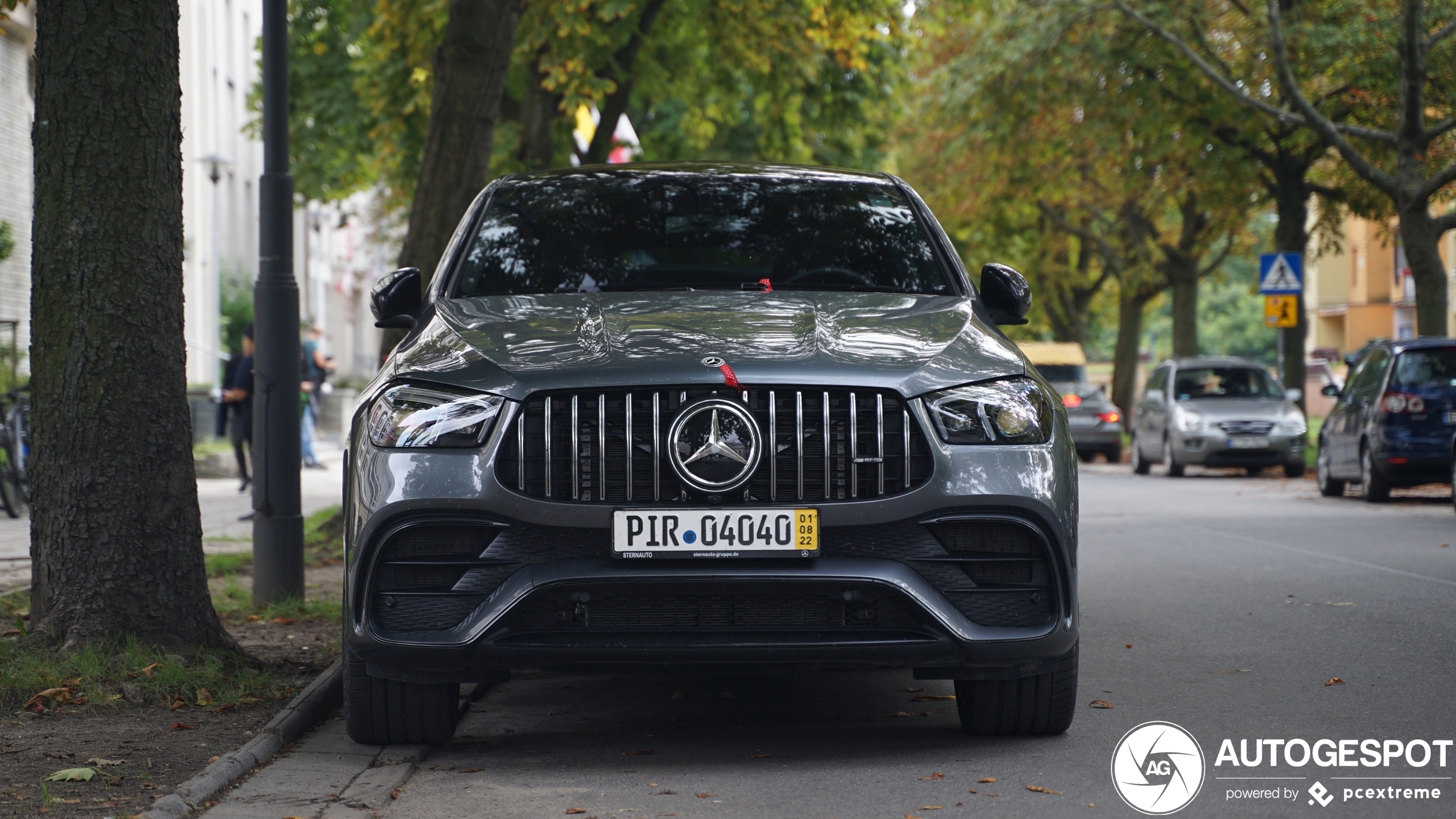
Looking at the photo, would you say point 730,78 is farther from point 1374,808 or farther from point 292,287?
point 1374,808

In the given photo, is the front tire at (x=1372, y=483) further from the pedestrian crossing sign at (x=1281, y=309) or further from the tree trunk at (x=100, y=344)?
the tree trunk at (x=100, y=344)

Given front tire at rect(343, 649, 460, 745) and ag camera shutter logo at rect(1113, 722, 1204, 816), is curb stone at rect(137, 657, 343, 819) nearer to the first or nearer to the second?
front tire at rect(343, 649, 460, 745)

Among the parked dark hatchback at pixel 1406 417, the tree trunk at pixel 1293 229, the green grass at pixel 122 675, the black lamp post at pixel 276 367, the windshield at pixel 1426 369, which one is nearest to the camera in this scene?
the green grass at pixel 122 675

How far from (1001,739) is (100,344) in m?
3.36

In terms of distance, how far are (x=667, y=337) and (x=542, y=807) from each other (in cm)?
136

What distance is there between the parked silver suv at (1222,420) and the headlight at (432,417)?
19731 millimetres

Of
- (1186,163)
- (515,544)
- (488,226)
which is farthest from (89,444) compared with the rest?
(1186,163)

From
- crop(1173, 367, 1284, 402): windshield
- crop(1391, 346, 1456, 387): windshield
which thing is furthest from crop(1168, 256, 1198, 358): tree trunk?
crop(1391, 346, 1456, 387): windshield

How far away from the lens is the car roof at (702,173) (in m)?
6.80

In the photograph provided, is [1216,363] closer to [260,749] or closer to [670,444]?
[670,444]

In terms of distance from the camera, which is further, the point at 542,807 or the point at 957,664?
the point at 957,664

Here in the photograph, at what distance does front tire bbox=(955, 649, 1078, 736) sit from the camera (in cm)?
530

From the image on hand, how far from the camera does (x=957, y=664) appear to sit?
194 inches

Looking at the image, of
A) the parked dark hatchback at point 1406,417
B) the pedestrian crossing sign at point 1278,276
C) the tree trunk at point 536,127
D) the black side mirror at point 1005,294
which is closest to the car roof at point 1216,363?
the pedestrian crossing sign at point 1278,276
